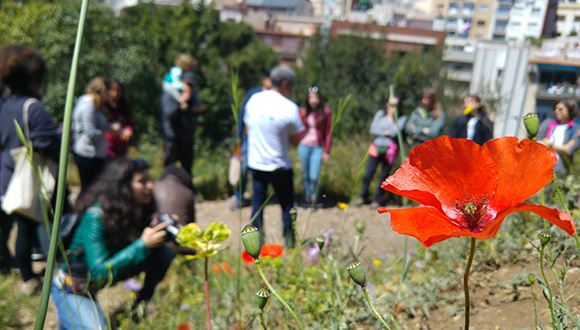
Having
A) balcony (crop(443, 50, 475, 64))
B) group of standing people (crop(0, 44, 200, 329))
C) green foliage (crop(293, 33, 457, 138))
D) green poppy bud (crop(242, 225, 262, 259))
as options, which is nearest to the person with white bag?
group of standing people (crop(0, 44, 200, 329))

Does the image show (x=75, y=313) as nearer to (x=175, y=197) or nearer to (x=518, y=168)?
(x=175, y=197)

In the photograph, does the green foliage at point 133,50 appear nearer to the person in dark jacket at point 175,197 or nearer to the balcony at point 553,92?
the person in dark jacket at point 175,197

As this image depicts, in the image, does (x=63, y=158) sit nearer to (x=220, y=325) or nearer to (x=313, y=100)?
(x=220, y=325)

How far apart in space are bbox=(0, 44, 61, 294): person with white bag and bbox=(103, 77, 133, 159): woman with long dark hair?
0.97m

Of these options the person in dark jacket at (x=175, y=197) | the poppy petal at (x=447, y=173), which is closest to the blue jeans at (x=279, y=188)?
the person in dark jacket at (x=175, y=197)

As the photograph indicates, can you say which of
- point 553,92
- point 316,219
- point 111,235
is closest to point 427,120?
point 316,219

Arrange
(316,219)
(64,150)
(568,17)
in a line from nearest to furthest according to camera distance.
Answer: (64,150) → (568,17) → (316,219)

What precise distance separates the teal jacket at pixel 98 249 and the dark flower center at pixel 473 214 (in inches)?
70.9

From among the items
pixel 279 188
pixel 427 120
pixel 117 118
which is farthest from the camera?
pixel 427 120

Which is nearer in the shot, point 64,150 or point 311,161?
point 64,150

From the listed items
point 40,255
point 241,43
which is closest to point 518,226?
point 40,255

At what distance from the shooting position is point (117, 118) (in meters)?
3.87

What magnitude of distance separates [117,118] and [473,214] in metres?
3.59

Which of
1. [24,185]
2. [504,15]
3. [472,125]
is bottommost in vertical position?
[24,185]
